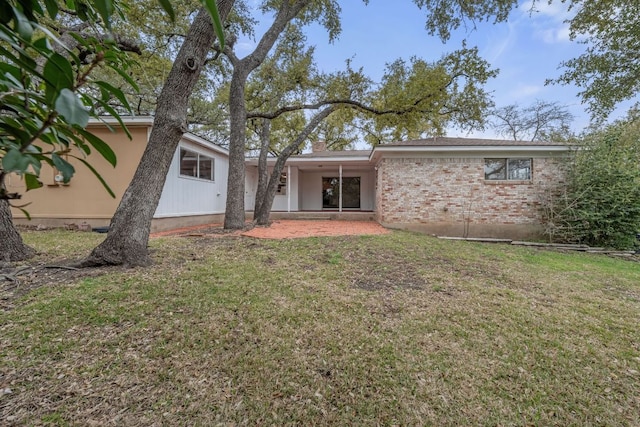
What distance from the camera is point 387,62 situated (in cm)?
964

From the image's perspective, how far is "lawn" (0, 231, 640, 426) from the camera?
6.14 feet

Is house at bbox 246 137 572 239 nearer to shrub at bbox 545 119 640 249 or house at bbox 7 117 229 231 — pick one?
shrub at bbox 545 119 640 249

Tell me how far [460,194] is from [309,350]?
877cm

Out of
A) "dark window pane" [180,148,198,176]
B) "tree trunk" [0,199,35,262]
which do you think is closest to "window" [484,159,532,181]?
"dark window pane" [180,148,198,176]

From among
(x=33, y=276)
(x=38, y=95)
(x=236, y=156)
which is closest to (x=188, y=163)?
(x=236, y=156)

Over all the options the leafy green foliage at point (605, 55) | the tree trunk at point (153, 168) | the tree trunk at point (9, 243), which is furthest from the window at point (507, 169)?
the tree trunk at point (9, 243)

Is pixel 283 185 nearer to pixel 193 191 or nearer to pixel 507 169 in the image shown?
pixel 193 191

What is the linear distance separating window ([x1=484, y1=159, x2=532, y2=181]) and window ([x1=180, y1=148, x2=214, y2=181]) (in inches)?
388

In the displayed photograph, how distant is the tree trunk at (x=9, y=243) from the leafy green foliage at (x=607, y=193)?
40.8 feet

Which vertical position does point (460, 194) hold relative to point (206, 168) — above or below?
below

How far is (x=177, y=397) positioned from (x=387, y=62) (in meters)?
10.6

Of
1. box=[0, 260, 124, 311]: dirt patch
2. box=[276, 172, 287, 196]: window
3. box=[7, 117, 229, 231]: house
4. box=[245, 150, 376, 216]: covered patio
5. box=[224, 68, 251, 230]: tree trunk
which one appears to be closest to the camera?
box=[0, 260, 124, 311]: dirt patch

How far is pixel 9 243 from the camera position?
425 cm

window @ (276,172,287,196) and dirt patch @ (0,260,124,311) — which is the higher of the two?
window @ (276,172,287,196)
